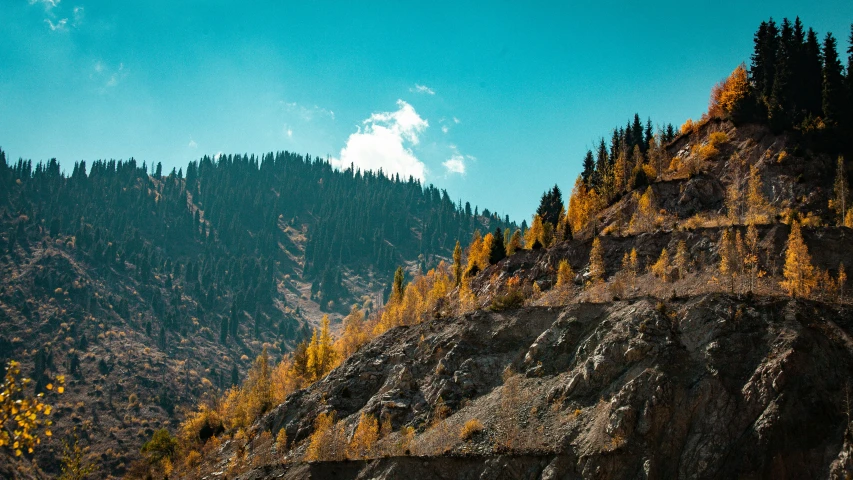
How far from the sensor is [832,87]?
8656cm

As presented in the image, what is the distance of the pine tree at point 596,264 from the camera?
7975 cm

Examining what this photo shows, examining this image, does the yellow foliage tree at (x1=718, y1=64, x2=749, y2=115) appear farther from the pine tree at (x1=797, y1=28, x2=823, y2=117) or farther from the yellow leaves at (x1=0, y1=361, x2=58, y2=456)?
the yellow leaves at (x1=0, y1=361, x2=58, y2=456)

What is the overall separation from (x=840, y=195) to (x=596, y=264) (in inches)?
1105

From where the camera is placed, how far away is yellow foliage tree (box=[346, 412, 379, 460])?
62938 millimetres

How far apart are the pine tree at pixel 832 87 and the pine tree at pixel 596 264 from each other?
34168 millimetres

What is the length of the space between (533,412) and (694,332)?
16.0 meters

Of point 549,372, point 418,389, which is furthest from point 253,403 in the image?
point 549,372

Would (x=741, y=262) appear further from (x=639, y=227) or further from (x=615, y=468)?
(x=615, y=468)

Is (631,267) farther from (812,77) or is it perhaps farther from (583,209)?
(812,77)

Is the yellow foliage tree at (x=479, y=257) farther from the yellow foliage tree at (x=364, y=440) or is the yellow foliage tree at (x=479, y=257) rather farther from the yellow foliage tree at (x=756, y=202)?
the yellow foliage tree at (x=364, y=440)

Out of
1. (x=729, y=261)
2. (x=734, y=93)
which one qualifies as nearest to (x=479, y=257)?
(x=734, y=93)

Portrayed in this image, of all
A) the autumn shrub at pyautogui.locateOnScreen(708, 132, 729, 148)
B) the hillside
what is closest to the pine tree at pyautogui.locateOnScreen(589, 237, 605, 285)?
the hillside

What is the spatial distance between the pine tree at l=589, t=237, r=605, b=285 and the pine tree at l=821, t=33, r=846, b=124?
3417 cm

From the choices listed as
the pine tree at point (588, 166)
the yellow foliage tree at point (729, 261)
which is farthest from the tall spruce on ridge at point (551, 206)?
the yellow foliage tree at point (729, 261)
